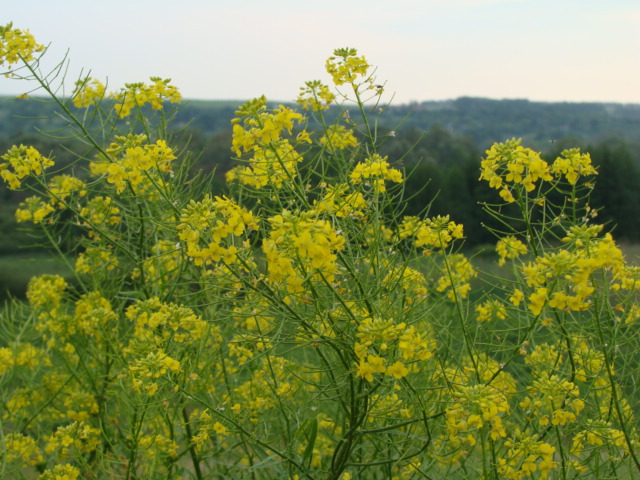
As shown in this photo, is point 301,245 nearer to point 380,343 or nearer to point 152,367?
point 380,343

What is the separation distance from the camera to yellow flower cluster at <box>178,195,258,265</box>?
194 centimetres

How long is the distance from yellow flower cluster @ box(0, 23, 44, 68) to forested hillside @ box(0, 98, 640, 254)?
251 mm

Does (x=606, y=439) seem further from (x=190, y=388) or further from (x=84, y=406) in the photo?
(x=84, y=406)

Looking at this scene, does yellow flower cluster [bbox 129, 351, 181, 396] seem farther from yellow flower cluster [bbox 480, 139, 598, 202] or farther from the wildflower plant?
yellow flower cluster [bbox 480, 139, 598, 202]

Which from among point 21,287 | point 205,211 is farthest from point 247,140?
point 21,287

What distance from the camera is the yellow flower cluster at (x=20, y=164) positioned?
3207mm

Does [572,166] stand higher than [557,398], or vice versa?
[572,166]

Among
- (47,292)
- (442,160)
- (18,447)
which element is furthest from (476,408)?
(442,160)

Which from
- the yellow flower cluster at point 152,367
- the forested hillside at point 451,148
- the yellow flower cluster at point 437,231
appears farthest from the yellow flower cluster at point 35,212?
the yellow flower cluster at point 437,231

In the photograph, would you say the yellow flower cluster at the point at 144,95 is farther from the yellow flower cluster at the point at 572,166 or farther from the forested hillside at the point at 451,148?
the yellow flower cluster at the point at 572,166

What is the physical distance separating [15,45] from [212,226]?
190 cm

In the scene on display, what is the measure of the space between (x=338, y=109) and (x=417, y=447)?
188 centimetres

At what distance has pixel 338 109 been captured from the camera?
3234 millimetres

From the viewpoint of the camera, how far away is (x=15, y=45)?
3029 millimetres
